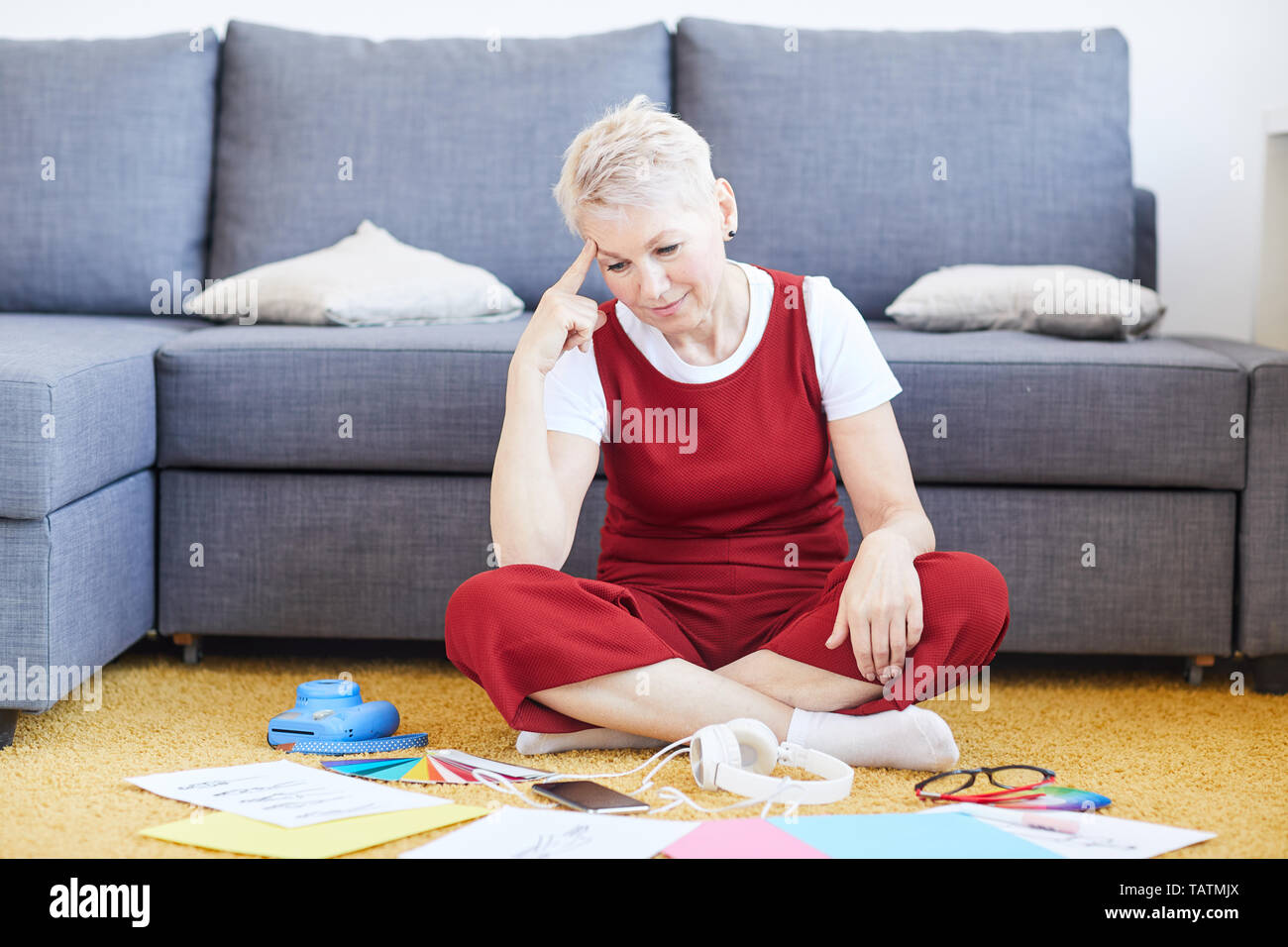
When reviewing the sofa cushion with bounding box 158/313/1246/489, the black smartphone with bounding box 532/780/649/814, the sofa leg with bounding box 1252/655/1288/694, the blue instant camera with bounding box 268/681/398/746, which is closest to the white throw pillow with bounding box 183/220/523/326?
the sofa cushion with bounding box 158/313/1246/489

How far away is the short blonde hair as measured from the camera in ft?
4.25

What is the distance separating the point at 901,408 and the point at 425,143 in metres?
1.05

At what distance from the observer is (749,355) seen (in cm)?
146

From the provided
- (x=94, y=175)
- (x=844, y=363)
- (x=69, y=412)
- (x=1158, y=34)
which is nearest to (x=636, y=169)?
(x=844, y=363)

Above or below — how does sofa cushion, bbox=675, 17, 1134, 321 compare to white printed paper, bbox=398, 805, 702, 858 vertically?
above

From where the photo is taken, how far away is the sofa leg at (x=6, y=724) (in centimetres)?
143

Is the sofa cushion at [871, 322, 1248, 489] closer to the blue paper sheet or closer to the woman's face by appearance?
the woman's face

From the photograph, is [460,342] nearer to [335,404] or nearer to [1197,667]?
[335,404]

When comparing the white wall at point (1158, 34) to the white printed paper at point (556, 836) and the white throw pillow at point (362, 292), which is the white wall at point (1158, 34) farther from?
the white printed paper at point (556, 836)

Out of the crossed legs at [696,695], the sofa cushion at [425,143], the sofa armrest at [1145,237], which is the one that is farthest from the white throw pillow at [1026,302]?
the crossed legs at [696,695]

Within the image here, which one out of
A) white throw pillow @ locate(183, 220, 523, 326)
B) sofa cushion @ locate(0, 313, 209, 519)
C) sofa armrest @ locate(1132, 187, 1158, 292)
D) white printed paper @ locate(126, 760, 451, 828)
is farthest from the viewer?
sofa armrest @ locate(1132, 187, 1158, 292)

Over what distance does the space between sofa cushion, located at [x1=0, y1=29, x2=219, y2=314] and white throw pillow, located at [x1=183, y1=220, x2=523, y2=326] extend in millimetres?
313

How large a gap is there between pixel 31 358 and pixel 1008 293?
1.38 metres
